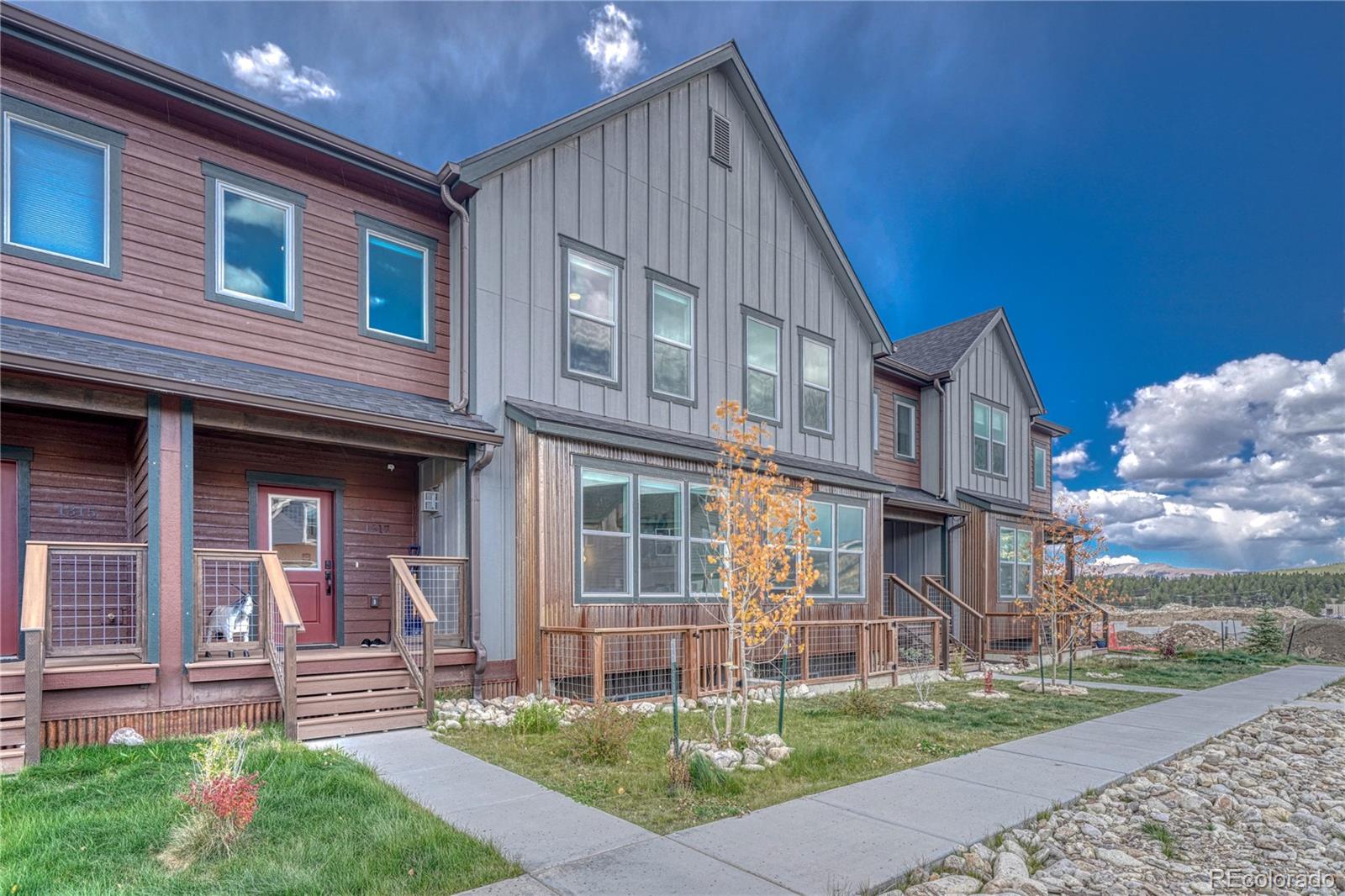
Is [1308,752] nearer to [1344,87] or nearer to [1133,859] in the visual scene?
[1133,859]

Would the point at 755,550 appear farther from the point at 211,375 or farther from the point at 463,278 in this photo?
the point at 211,375

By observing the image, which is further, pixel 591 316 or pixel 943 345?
pixel 943 345

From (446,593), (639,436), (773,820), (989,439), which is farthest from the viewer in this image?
(989,439)

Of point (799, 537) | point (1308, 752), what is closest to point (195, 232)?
point (799, 537)

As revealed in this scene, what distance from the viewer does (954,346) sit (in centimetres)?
1842

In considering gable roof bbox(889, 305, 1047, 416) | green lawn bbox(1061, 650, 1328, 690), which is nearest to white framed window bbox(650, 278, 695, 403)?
gable roof bbox(889, 305, 1047, 416)

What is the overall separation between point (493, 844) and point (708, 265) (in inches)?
371

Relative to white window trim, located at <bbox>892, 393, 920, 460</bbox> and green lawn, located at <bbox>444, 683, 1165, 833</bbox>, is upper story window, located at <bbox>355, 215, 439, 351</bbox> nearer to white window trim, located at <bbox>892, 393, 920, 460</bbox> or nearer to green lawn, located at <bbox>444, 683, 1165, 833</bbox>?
green lawn, located at <bbox>444, 683, 1165, 833</bbox>

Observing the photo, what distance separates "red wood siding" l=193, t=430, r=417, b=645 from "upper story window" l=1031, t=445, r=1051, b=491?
17590 mm

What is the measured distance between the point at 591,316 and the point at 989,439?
40.6ft

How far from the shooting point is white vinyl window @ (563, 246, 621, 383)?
10.1 meters

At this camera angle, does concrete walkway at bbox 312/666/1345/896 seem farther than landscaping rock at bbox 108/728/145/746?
No

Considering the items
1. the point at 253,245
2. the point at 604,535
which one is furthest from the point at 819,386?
the point at 253,245

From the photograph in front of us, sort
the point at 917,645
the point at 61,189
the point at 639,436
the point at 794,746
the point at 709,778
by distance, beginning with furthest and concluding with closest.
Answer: the point at 917,645 → the point at 639,436 → the point at 61,189 → the point at 794,746 → the point at 709,778
